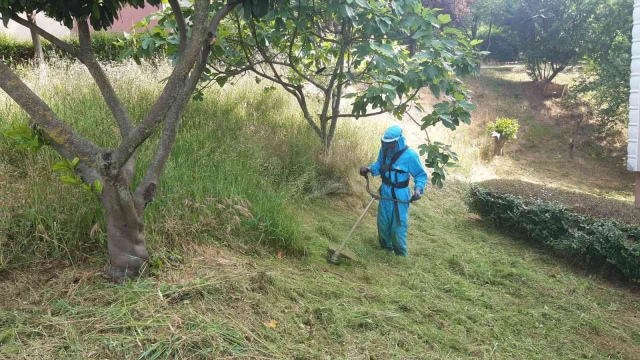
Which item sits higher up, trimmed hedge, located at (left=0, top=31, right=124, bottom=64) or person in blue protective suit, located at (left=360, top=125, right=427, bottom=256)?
trimmed hedge, located at (left=0, top=31, right=124, bottom=64)

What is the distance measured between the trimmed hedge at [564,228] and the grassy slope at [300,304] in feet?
1.06

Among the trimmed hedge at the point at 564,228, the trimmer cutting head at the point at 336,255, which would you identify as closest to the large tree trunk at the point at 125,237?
the trimmer cutting head at the point at 336,255

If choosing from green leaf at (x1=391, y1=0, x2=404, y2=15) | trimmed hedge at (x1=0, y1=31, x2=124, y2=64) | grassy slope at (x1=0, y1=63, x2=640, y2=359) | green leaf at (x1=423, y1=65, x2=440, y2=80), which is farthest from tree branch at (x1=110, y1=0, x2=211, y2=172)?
trimmed hedge at (x1=0, y1=31, x2=124, y2=64)

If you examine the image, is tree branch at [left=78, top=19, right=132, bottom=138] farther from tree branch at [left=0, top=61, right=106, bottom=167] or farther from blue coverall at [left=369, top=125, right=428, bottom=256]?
blue coverall at [left=369, top=125, right=428, bottom=256]

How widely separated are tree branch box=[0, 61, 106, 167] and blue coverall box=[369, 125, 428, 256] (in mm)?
3519

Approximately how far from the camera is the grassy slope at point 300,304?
271 cm

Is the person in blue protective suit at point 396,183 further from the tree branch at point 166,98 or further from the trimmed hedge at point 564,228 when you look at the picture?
the tree branch at point 166,98

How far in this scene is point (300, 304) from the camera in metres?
3.44

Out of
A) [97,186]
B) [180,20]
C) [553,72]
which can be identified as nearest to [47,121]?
[97,186]

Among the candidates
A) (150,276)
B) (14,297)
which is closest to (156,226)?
(150,276)

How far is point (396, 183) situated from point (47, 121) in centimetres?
385

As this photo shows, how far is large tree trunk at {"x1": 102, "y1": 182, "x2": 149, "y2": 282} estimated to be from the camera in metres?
2.98

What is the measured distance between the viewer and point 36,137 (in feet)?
8.96

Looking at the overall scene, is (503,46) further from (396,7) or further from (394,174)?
(396,7)
